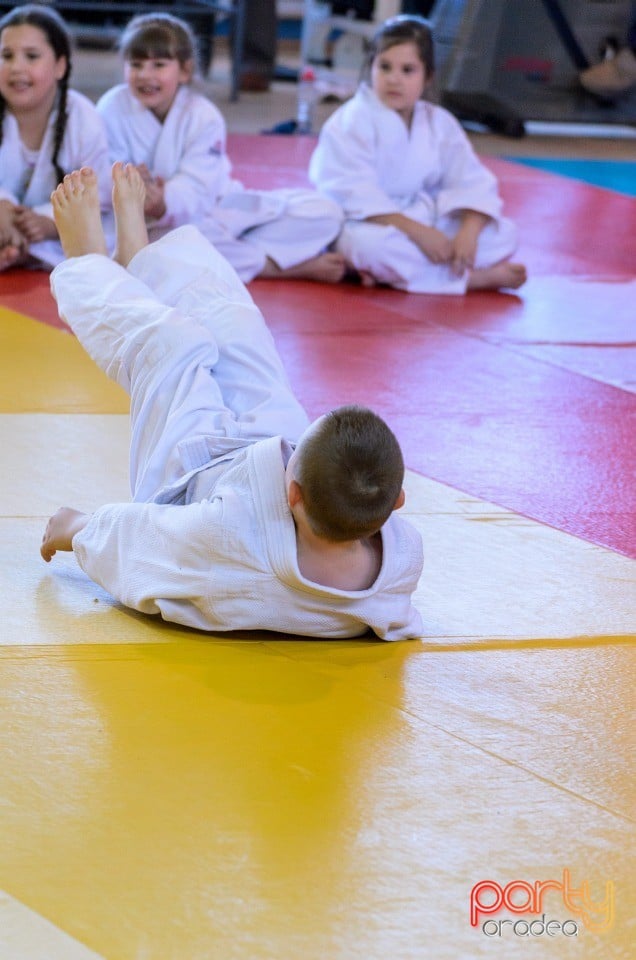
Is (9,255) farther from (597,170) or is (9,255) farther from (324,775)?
(597,170)

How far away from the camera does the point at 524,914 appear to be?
4.51 ft

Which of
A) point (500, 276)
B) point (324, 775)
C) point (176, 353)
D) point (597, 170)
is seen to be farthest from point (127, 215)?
point (597, 170)

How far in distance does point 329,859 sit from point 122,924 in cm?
25

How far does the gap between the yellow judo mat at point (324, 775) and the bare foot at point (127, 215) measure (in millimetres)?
641

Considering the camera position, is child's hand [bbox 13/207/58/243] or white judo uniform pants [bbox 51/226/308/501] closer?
white judo uniform pants [bbox 51/226/308/501]

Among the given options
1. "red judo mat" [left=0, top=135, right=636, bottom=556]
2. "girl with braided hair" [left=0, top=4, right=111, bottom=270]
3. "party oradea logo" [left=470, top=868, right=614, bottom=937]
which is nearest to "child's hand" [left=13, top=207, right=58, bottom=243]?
"girl with braided hair" [left=0, top=4, right=111, bottom=270]

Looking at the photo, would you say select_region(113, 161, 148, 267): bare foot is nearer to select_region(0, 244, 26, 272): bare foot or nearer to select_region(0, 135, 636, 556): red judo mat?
select_region(0, 135, 636, 556): red judo mat

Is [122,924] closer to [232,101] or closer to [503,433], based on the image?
[503,433]

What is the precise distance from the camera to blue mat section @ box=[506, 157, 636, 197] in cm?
606

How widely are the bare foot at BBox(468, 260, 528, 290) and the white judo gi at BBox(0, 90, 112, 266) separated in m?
1.24

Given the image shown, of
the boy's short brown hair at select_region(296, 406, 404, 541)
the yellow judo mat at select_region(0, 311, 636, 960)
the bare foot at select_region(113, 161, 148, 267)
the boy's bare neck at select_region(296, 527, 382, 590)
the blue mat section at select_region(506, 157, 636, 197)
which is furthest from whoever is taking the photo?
the blue mat section at select_region(506, 157, 636, 197)

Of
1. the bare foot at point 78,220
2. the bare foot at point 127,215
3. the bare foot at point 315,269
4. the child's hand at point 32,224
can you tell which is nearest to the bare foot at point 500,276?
the bare foot at point 315,269

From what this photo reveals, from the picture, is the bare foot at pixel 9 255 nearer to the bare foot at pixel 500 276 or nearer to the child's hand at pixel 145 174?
the child's hand at pixel 145 174

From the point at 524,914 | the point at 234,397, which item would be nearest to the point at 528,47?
the point at 234,397
